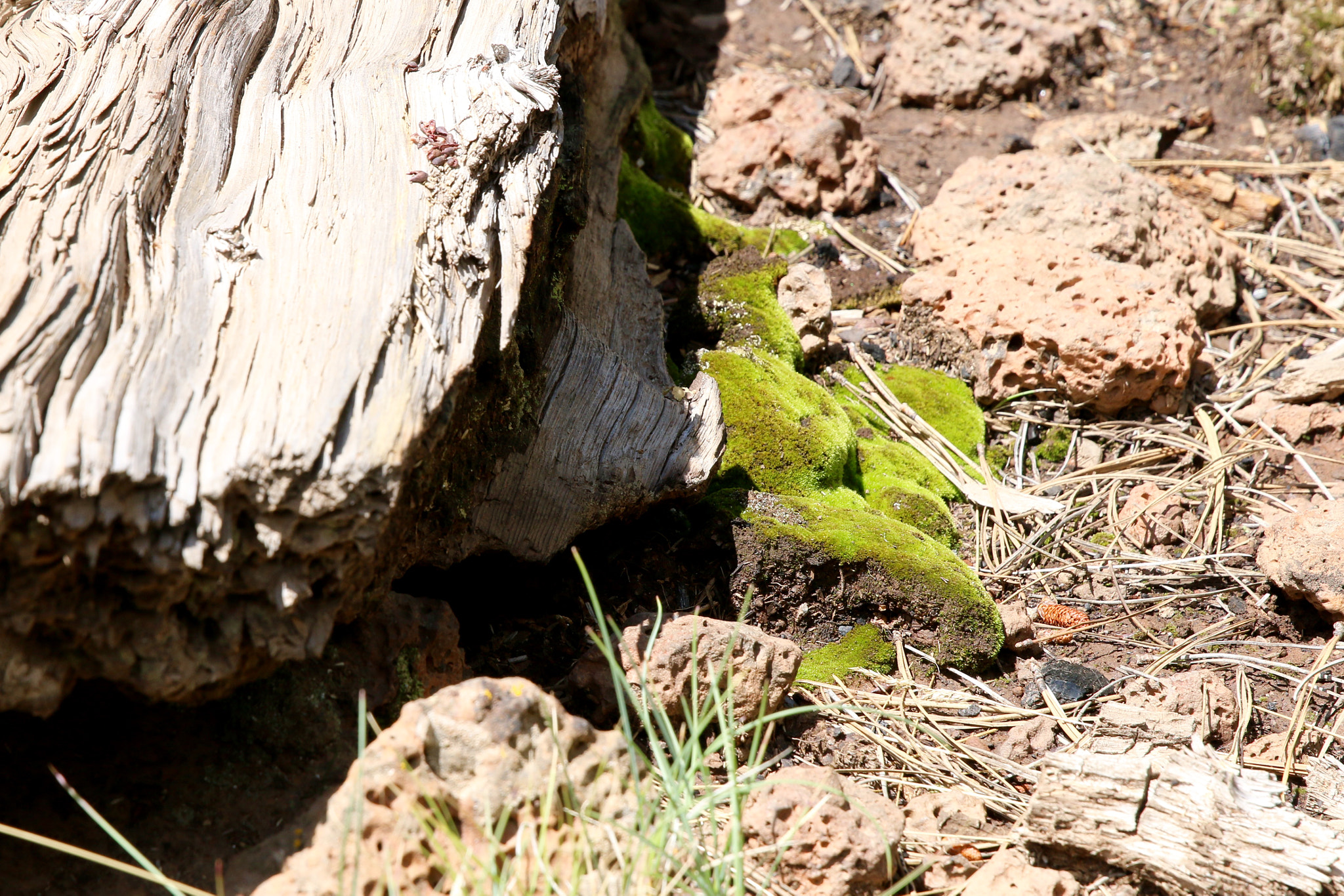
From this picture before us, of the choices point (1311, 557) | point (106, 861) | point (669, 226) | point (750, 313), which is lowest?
point (106, 861)

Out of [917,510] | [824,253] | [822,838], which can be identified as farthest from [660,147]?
[822,838]

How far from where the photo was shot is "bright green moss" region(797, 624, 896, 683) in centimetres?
305

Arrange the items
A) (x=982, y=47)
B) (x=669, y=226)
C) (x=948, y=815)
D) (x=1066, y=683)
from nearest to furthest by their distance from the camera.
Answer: (x=948, y=815), (x=1066, y=683), (x=669, y=226), (x=982, y=47)

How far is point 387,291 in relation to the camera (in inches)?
83.1

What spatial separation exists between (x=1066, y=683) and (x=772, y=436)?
1.36 meters

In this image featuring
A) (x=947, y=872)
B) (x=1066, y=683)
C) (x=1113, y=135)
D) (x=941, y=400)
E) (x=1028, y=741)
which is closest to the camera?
(x=947, y=872)

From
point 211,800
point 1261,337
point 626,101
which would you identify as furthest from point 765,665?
point 1261,337

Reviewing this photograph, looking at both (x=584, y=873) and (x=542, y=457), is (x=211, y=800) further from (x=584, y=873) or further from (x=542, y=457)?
(x=542, y=457)

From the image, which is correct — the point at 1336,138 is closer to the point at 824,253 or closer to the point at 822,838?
the point at 824,253

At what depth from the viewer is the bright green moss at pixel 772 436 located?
3457 millimetres

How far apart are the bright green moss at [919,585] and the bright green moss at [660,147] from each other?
269cm

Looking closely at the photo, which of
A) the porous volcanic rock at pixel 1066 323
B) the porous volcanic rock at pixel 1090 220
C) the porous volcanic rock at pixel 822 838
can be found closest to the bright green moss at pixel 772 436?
the porous volcanic rock at pixel 1066 323

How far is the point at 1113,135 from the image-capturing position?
5.47m

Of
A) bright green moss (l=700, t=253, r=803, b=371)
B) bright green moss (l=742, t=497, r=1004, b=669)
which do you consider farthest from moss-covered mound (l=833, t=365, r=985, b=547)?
bright green moss (l=742, t=497, r=1004, b=669)
